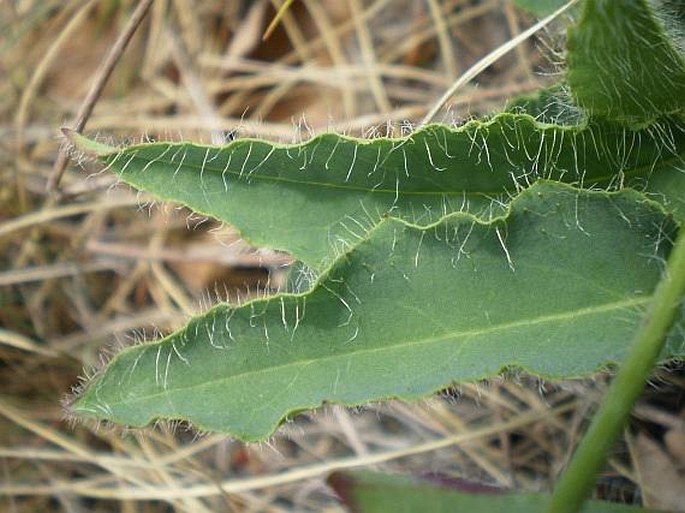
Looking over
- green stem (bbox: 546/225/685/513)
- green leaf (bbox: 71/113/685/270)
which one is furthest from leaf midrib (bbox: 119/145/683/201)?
green stem (bbox: 546/225/685/513)

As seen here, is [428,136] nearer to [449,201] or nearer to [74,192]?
[449,201]

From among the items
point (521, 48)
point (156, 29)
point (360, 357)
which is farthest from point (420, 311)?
point (156, 29)

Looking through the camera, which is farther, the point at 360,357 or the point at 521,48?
the point at 521,48

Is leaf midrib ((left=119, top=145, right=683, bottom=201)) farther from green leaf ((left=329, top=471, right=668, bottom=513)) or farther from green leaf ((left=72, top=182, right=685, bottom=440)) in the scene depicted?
green leaf ((left=329, top=471, right=668, bottom=513))

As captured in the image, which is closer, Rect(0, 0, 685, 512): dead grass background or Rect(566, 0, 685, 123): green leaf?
Rect(566, 0, 685, 123): green leaf

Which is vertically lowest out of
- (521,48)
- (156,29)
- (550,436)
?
(550,436)

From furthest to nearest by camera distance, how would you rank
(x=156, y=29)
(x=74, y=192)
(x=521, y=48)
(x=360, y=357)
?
(x=156, y=29) < (x=521, y=48) < (x=74, y=192) < (x=360, y=357)

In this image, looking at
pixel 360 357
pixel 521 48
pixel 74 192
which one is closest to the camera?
pixel 360 357

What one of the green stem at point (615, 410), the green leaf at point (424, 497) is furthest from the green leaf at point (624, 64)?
the green leaf at point (424, 497)

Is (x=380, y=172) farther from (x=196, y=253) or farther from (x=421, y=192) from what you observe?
(x=196, y=253)
